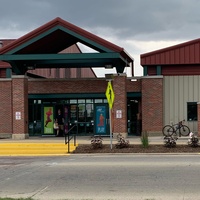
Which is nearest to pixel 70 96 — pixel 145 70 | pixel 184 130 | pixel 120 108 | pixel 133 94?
pixel 133 94

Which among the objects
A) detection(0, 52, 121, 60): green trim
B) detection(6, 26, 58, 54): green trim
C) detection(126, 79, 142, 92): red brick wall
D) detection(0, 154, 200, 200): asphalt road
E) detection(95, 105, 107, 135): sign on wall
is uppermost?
detection(6, 26, 58, 54): green trim

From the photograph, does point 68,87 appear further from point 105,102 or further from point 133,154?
point 133,154

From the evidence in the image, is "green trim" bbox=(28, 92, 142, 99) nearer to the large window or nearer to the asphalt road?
the large window

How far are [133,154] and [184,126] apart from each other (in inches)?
431

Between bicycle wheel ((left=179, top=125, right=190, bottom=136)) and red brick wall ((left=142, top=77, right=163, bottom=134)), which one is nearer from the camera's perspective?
bicycle wheel ((left=179, top=125, right=190, bottom=136))

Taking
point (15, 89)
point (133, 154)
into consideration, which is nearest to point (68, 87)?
point (15, 89)

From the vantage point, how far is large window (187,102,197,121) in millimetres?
29250

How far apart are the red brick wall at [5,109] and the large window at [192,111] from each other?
1259 cm

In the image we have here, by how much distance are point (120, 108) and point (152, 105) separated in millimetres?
3024

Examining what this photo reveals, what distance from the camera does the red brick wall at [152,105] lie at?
28.8m

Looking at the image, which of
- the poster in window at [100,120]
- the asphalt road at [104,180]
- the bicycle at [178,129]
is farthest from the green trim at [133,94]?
the asphalt road at [104,180]

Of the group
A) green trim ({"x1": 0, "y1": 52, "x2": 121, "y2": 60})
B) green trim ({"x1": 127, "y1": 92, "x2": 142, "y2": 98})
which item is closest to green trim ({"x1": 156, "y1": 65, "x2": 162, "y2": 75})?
green trim ({"x1": 127, "y1": 92, "x2": 142, "y2": 98})

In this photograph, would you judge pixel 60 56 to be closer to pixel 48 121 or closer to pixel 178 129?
pixel 48 121

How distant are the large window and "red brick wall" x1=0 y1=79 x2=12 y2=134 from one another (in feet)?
41.3
